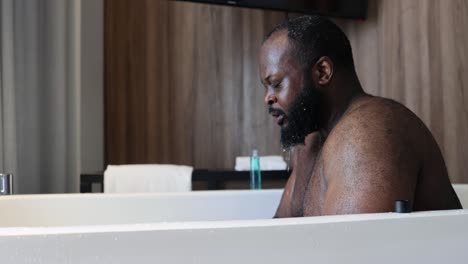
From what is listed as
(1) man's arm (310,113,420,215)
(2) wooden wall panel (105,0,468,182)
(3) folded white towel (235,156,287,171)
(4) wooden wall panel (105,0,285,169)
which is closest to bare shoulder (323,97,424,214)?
(1) man's arm (310,113,420,215)

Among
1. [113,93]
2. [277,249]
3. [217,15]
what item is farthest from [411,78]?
[277,249]

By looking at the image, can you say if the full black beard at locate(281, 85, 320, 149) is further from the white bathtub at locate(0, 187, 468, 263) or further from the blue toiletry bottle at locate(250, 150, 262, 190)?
the blue toiletry bottle at locate(250, 150, 262, 190)

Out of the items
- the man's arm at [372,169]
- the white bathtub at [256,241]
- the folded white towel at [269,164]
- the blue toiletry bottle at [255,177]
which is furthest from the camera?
the folded white towel at [269,164]

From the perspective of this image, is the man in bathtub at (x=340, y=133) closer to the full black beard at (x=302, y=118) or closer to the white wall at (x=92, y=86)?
the full black beard at (x=302, y=118)

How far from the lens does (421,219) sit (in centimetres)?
82

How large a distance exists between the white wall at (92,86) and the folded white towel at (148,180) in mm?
530

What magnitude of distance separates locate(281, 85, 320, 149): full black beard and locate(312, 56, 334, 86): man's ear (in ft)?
0.10

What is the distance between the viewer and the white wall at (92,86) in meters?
2.49

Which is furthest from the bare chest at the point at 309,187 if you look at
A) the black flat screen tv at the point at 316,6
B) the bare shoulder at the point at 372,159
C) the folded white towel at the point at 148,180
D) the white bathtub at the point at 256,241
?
the black flat screen tv at the point at 316,6

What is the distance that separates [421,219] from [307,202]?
475 mm

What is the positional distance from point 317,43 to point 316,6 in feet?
5.92

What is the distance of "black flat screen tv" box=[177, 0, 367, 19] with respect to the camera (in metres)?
2.75

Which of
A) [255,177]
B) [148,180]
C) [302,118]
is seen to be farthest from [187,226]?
[255,177]

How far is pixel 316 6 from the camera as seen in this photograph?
9.45 feet
